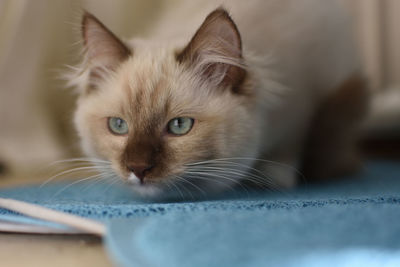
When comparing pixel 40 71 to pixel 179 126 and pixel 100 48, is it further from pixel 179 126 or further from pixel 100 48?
pixel 179 126

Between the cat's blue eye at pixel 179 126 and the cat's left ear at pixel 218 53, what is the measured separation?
144mm

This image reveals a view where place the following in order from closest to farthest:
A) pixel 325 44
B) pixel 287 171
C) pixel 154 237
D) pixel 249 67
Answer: pixel 154 237, pixel 249 67, pixel 287 171, pixel 325 44

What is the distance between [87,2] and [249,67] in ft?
2.09

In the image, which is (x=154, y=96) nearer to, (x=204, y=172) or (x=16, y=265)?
(x=204, y=172)

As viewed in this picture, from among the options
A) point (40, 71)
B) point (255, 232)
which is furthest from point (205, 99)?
point (40, 71)

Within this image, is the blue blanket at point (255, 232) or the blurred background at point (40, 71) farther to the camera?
the blurred background at point (40, 71)

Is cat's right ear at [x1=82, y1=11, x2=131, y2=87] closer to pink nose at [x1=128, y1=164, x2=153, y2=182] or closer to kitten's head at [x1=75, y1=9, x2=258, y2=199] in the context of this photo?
kitten's head at [x1=75, y1=9, x2=258, y2=199]

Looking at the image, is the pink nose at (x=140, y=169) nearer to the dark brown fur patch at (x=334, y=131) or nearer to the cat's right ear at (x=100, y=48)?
the cat's right ear at (x=100, y=48)

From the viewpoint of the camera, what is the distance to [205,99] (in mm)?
1189

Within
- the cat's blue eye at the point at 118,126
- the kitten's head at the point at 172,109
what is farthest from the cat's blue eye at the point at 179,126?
the cat's blue eye at the point at 118,126

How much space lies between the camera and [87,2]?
5.04 feet

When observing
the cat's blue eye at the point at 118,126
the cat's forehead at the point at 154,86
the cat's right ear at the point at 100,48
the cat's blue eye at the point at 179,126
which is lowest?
the cat's blue eye at the point at 179,126

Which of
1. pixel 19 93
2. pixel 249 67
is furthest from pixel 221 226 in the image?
pixel 19 93

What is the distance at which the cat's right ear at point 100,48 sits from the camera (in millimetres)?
1196
